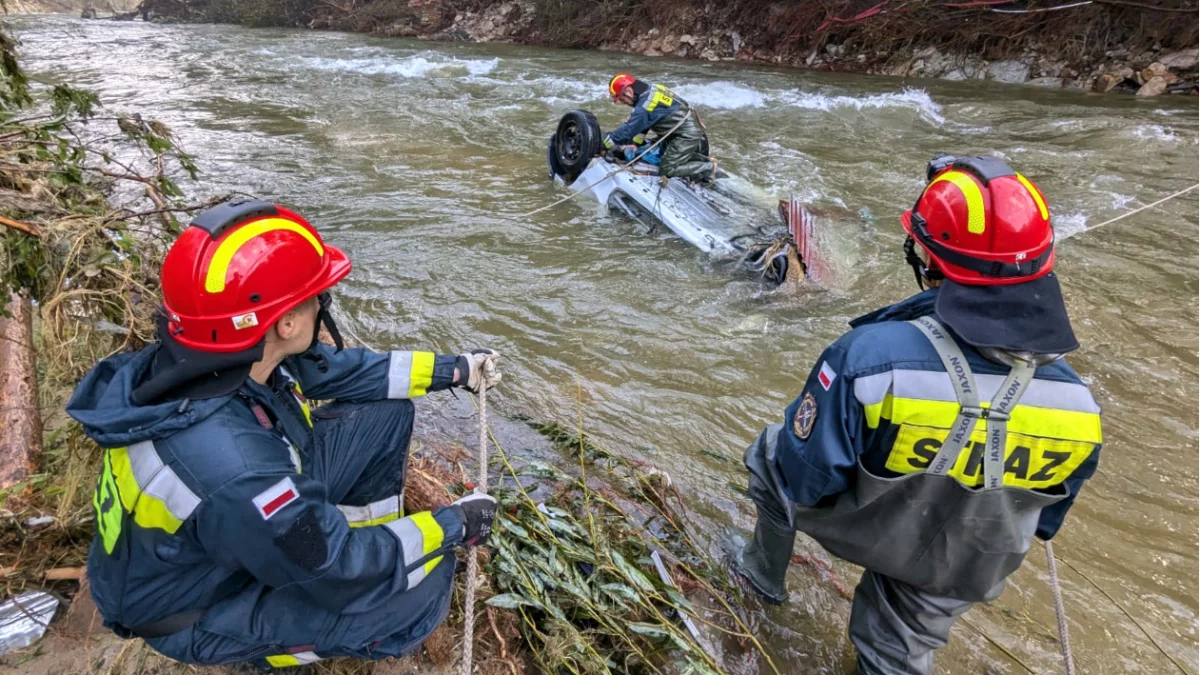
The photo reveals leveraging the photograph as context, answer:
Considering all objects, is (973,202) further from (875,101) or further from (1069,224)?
(875,101)

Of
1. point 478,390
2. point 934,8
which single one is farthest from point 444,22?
point 478,390

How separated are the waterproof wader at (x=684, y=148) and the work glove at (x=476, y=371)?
4337mm

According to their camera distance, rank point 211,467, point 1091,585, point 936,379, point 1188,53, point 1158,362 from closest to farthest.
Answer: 1. point 211,467
2. point 936,379
3. point 1091,585
4. point 1158,362
5. point 1188,53

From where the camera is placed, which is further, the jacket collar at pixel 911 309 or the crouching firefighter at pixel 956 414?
the jacket collar at pixel 911 309

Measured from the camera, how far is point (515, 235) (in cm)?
644

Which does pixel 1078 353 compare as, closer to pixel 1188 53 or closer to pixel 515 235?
pixel 515 235

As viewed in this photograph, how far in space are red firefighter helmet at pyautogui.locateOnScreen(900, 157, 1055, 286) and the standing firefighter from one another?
15.2ft

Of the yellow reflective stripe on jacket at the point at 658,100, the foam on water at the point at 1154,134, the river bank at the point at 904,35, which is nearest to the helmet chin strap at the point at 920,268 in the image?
the yellow reflective stripe on jacket at the point at 658,100

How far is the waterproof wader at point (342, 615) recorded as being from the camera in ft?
5.39

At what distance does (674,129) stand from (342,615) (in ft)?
18.4

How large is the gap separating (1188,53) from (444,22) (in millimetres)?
21215

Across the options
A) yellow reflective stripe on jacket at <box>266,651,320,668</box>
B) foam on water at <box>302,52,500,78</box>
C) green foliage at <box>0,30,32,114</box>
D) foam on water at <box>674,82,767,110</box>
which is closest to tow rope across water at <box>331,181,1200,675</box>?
yellow reflective stripe on jacket at <box>266,651,320,668</box>

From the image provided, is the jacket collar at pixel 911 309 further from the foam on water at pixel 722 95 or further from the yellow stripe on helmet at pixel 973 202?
the foam on water at pixel 722 95

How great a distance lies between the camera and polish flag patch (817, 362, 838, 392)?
1.79 meters
